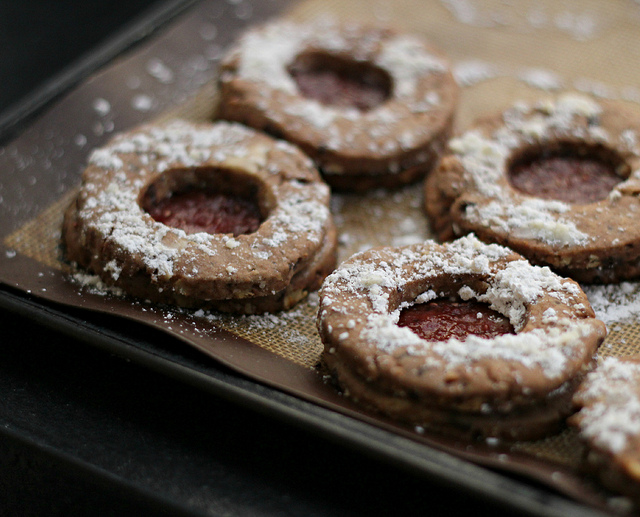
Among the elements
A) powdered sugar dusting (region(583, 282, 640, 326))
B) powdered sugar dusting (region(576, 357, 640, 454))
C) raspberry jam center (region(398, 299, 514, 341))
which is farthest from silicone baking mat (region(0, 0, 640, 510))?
raspberry jam center (region(398, 299, 514, 341))

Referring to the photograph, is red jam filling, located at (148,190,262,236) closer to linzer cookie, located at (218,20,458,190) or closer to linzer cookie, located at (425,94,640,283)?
linzer cookie, located at (218,20,458,190)

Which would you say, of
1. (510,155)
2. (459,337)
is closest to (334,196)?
(510,155)

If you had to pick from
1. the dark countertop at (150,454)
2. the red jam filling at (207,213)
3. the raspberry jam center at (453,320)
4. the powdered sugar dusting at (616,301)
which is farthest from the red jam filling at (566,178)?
Result: the dark countertop at (150,454)

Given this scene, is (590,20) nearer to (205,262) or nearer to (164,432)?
(205,262)

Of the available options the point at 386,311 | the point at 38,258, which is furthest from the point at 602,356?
the point at 38,258

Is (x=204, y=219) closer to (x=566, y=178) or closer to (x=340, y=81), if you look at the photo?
(x=340, y=81)

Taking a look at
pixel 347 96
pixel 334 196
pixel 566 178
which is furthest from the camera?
pixel 347 96
